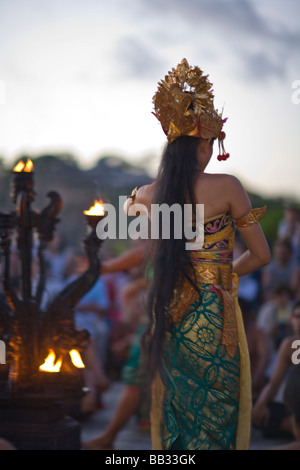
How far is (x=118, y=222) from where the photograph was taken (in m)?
3.79

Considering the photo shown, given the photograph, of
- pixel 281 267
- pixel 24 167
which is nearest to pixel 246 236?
pixel 24 167

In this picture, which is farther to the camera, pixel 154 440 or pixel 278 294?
pixel 278 294

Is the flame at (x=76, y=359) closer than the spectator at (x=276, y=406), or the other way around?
the flame at (x=76, y=359)

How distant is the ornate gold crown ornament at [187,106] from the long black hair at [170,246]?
5cm

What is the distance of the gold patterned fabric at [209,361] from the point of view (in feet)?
9.07

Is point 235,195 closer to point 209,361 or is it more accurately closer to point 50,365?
point 209,361

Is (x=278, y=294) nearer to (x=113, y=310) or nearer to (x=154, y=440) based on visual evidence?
(x=113, y=310)

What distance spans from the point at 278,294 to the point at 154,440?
356cm

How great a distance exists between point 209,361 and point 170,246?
498 millimetres

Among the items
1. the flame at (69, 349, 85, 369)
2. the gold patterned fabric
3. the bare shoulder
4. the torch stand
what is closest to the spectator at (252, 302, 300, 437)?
the torch stand

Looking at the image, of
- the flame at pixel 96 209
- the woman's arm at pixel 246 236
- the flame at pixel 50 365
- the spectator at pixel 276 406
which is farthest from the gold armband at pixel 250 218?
the spectator at pixel 276 406

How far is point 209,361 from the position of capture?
2.76 metres

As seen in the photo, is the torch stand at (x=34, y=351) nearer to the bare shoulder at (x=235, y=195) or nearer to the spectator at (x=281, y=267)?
the bare shoulder at (x=235, y=195)
